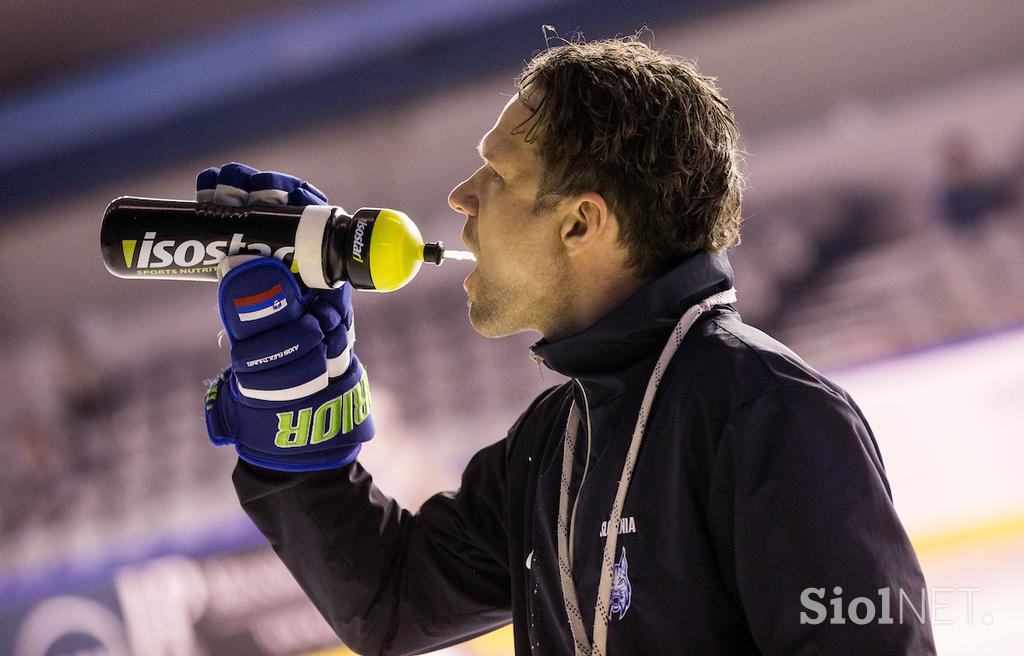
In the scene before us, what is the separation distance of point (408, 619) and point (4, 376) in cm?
396

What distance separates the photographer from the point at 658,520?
1.13m

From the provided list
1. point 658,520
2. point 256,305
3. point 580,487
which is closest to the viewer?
point 658,520

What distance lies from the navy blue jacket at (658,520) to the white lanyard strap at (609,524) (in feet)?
0.04

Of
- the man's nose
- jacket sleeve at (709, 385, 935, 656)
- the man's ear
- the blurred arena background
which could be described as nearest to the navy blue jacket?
jacket sleeve at (709, 385, 935, 656)

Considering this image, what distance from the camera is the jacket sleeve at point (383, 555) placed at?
4.82ft

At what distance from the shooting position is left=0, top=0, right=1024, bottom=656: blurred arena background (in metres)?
3.87

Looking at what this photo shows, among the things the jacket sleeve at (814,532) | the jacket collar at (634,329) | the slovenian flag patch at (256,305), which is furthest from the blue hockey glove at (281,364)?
the jacket sleeve at (814,532)

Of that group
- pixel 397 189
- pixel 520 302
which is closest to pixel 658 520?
pixel 520 302

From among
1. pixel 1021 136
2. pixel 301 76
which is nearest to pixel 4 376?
pixel 301 76

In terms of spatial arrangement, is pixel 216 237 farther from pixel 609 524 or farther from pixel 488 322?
pixel 609 524

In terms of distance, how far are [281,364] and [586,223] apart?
0.44 m

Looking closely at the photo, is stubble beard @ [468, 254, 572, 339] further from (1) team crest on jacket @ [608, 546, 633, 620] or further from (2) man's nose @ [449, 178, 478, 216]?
(1) team crest on jacket @ [608, 546, 633, 620]

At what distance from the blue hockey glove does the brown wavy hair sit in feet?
1.15

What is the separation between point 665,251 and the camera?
1.31m
